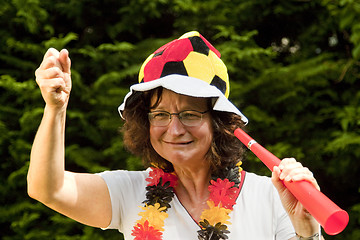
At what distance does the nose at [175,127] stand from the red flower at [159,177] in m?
0.30

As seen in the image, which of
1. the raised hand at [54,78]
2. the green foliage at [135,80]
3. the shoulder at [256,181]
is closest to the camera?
the raised hand at [54,78]

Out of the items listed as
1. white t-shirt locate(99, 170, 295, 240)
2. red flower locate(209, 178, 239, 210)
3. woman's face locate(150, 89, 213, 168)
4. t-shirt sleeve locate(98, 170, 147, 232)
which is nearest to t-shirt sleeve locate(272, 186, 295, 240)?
white t-shirt locate(99, 170, 295, 240)

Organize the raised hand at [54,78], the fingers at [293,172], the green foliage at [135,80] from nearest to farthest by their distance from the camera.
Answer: the fingers at [293,172]
the raised hand at [54,78]
the green foliage at [135,80]

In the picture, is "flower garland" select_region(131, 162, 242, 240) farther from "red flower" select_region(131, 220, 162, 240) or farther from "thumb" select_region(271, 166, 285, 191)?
"thumb" select_region(271, 166, 285, 191)

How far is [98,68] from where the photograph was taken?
383cm

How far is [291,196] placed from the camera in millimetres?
1529

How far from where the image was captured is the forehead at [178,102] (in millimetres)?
1851

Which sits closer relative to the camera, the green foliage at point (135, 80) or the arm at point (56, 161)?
the arm at point (56, 161)

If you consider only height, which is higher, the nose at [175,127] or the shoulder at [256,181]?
the nose at [175,127]

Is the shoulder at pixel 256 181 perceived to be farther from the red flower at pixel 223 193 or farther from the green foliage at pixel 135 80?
the green foliage at pixel 135 80

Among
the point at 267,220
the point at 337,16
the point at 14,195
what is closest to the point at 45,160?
the point at 267,220

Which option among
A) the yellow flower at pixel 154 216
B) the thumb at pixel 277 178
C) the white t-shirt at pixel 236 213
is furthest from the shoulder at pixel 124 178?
the thumb at pixel 277 178

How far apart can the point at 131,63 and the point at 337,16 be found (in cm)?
186

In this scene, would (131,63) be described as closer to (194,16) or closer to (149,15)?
(149,15)
